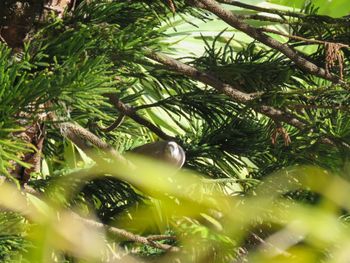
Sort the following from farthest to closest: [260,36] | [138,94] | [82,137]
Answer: [138,94], [82,137], [260,36]

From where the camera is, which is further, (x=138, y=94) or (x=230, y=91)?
(x=138, y=94)

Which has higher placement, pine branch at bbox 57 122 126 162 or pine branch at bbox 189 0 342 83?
pine branch at bbox 189 0 342 83

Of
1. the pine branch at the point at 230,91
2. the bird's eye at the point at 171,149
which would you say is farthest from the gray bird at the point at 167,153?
the pine branch at the point at 230,91

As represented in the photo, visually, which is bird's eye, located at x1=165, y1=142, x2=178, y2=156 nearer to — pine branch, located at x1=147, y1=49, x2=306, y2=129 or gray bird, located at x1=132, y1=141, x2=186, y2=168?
gray bird, located at x1=132, y1=141, x2=186, y2=168

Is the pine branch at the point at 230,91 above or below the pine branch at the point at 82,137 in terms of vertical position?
above

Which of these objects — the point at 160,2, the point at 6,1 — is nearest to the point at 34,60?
the point at 6,1

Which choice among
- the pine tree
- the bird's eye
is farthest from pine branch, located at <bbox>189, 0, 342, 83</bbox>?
the bird's eye

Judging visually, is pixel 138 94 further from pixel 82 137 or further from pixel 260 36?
pixel 260 36

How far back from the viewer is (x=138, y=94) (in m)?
1.05

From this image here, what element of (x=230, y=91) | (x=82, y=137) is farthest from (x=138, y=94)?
(x=230, y=91)

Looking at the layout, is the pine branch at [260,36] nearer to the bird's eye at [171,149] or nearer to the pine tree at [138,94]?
the pine tree at [138,94]

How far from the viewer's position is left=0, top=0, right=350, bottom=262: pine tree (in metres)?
0.57

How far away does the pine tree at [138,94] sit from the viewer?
567 millimetres

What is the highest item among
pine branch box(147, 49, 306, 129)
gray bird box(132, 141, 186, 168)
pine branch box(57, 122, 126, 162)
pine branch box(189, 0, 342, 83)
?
pine branch box(189, 0, 342, 83)
